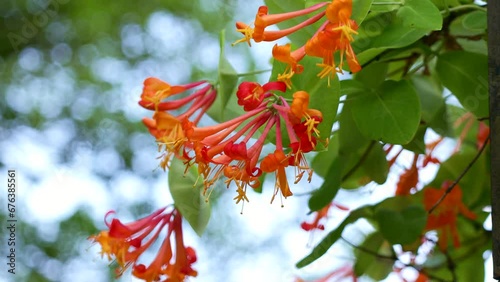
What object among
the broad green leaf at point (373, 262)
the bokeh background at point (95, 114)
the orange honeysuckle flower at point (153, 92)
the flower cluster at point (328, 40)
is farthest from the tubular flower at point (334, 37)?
the bokeh background at point (95, 114)

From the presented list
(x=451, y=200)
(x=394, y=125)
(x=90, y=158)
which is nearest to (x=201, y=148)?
(x=394, y=125)

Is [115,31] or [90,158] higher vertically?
[115,31]

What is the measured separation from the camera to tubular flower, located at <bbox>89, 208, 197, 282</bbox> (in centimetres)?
40

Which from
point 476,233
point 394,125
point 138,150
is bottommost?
point 138,150

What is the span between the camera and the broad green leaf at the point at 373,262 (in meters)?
0.48

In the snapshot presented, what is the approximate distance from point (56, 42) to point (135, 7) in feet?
0.59

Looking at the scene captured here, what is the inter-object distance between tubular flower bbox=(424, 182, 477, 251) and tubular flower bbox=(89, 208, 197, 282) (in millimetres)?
149

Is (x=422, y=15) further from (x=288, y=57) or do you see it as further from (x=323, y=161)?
(x=323, y=161)

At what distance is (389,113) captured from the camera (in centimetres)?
35

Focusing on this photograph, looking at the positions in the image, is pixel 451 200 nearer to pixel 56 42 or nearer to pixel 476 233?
pixel 476 233

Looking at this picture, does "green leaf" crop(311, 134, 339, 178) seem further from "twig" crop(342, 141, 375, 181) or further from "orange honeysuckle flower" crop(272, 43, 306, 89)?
"orange honeysuckle flower" crop(272, 43, 306, 89)

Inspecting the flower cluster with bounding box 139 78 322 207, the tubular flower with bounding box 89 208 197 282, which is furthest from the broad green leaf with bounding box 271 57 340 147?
the tubular flower with bounding box 89 208 197 282

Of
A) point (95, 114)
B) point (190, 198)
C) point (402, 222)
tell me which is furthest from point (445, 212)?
point (95, 114)

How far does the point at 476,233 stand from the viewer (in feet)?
1.62
